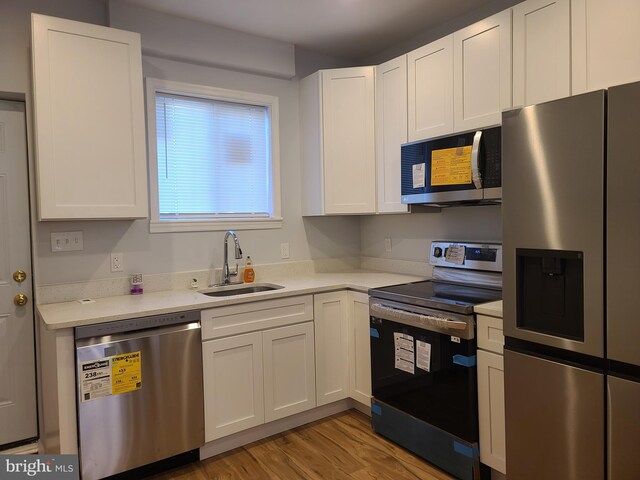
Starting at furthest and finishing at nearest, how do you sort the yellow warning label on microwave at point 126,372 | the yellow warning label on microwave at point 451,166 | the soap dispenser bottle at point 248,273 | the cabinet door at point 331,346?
the soap dispenser bottle at point 248,273 < the cabinet door at point 331,346 < the yellow warning label on microwave at point 451,166 < the yellow warning label on microwave at point 126,372

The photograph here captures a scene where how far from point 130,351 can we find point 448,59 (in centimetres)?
236

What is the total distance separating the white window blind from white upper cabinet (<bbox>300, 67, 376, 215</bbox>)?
0.42 m

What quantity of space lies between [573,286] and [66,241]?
2.58 meters

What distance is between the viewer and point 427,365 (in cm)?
235

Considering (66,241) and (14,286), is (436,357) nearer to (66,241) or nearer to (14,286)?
(66,241)

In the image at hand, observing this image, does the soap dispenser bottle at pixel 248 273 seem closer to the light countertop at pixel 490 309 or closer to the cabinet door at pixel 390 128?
the cabinet door at pixel 390 128

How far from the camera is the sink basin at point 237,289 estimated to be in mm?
2932

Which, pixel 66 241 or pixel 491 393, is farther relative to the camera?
pixel 66 241

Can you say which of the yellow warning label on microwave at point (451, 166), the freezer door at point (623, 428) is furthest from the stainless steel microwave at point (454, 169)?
the freezer door at point (623, 428)

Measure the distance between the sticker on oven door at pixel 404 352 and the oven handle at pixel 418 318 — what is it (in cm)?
11

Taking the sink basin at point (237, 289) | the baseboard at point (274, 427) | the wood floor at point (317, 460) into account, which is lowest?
the wood floor at point (317, 460)

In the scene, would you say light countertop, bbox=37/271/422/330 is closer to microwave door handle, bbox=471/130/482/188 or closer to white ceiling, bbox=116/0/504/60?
microwave door handle, bbox=471/130/482/188

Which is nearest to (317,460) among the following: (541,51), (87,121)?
(87,121)

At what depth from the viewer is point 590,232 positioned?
153cm
